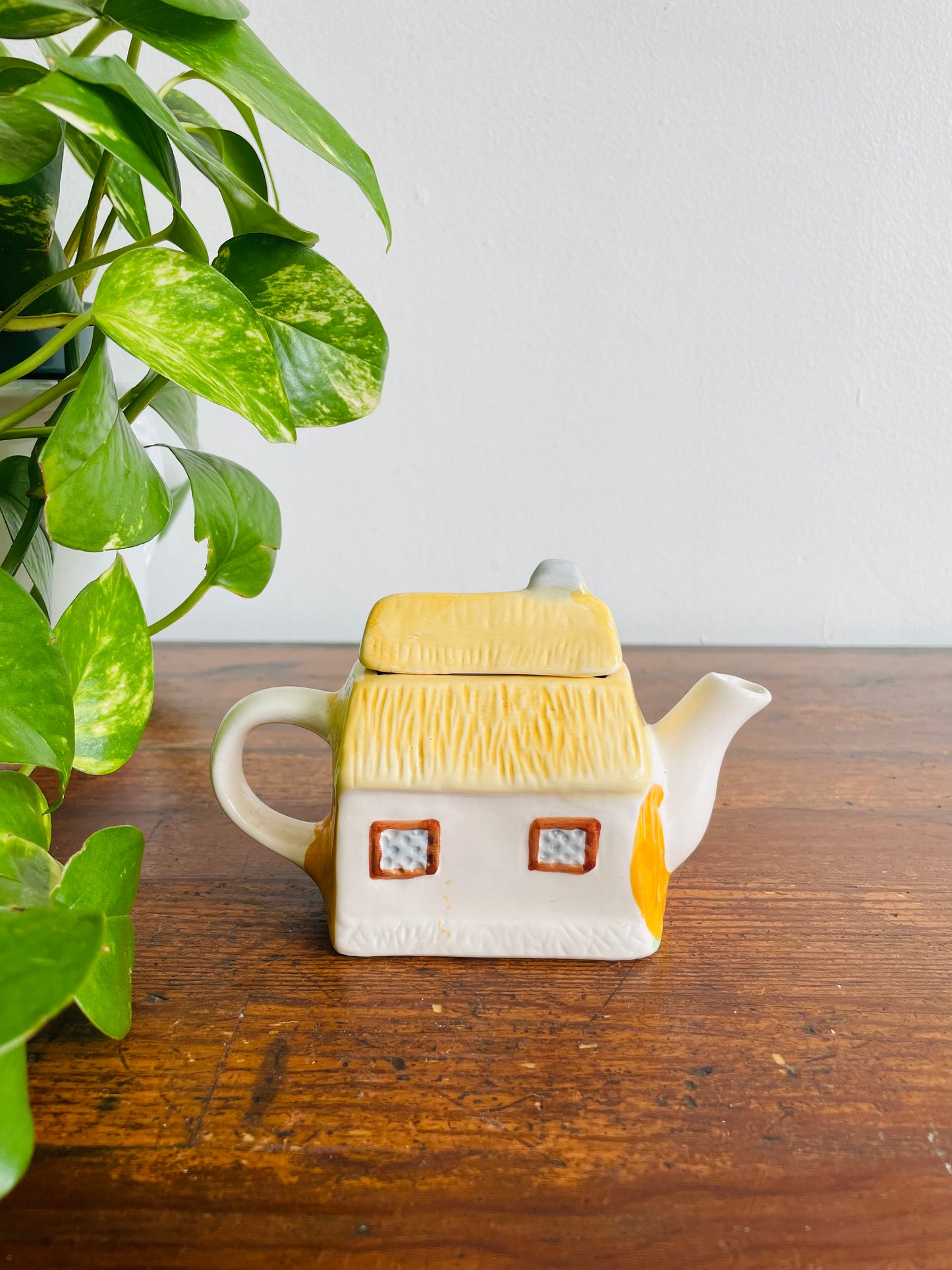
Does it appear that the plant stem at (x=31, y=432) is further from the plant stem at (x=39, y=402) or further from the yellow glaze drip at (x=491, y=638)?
→ the yellow glaze drip at (x=491, y=638)

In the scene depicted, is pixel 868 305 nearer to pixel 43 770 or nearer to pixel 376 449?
pixel 376 449

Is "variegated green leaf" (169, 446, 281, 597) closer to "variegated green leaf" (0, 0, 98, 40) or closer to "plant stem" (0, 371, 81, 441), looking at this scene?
"plant stem" (0, 371, 81, 441)

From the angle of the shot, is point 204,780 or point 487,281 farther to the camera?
point 487,281

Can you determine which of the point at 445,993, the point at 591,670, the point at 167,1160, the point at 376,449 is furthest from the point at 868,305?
the point at 167,1160

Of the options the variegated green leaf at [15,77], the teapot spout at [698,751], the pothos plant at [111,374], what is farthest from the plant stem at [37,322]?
the teapot spout at [698,751]

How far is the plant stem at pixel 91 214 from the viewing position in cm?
44

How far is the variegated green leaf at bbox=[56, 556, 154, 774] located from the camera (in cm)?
39

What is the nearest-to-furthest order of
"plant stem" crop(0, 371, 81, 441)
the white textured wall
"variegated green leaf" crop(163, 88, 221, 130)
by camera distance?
"plant stem" crop(0, 371, 81, 441)
"variegated green leaf" crop(163, 88, 221, 130)
the white textured wall

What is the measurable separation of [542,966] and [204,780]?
0.92 ft

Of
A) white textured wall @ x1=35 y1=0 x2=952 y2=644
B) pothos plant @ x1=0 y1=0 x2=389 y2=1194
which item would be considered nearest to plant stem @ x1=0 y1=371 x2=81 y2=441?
pothos plant @ x1=0 y1=0 x2=389 y2=1194

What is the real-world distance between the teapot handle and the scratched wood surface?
0.13ft

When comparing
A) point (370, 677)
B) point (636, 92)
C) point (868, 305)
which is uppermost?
point (636, 92)

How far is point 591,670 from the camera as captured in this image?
1.44 ft

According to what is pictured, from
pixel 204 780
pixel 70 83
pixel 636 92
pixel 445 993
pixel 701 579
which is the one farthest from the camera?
pixel 701 579
